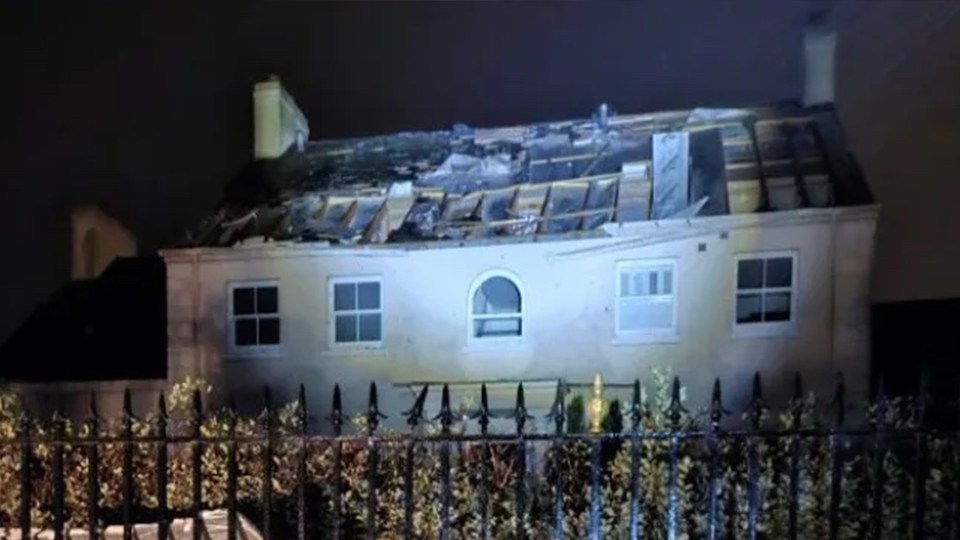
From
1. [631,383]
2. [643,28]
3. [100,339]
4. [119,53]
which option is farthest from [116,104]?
[631,383]

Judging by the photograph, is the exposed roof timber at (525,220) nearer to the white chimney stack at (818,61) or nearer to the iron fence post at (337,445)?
the white chimney stack at (818,61)

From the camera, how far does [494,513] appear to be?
135 inches

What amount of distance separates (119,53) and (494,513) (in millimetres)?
2567

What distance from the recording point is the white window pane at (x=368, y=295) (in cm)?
376

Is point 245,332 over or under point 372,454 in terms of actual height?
over

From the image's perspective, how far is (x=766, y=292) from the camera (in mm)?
3572

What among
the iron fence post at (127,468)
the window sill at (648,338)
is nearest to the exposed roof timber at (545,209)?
the window sill at (648,338)

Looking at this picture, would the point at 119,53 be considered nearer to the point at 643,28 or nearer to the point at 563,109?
the point at 563,109

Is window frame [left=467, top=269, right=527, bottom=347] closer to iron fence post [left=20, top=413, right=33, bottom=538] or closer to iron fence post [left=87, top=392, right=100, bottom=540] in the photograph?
Result: iron fence post [left=87, top=392, right=100, bottom=540]

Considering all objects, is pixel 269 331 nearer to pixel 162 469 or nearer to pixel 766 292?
pixel 162 469

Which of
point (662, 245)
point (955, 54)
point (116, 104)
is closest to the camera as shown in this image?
point (955, 54)

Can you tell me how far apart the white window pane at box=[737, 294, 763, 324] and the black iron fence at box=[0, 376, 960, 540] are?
14.9 inches

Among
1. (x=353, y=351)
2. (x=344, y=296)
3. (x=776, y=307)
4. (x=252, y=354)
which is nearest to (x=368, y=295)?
(x=344, y=296)

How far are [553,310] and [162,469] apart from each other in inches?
63.7
